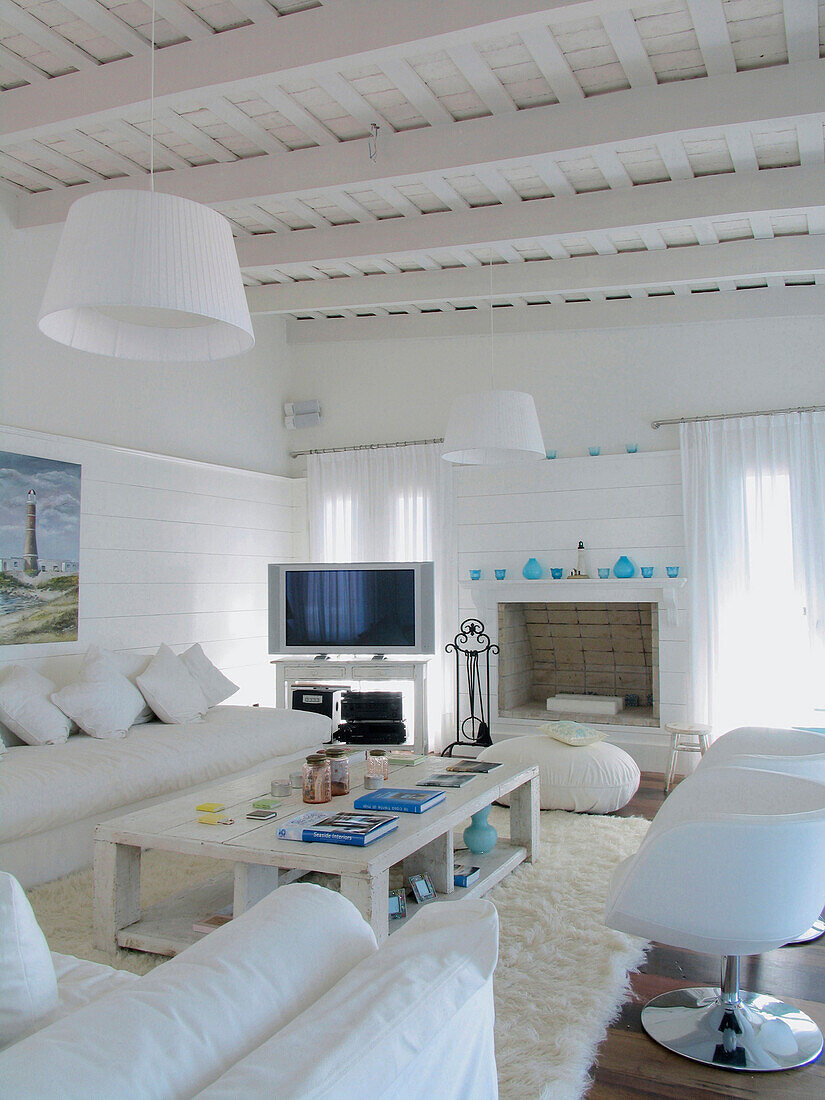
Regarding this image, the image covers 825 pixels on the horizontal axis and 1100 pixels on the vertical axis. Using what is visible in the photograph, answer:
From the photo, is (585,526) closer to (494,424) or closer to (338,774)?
(494,424)

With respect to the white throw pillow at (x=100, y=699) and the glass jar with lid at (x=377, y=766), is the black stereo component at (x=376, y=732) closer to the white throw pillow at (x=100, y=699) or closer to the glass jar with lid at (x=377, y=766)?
the white throw pillow at (x=100, y=699)

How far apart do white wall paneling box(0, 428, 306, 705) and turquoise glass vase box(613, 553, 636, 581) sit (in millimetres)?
2752

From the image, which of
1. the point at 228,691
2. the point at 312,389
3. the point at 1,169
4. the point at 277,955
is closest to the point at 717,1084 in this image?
the point at 277,955

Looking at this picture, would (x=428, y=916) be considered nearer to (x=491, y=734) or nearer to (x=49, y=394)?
(x=49, y=394)

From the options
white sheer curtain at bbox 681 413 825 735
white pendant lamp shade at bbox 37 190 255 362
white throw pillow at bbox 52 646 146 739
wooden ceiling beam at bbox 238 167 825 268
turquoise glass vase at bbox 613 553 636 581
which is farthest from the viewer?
turquoise glass vase at bbox 613 553 636 581

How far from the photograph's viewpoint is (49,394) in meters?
5.11

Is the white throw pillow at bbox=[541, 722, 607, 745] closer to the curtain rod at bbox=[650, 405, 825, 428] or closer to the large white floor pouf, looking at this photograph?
the large white floor pouf

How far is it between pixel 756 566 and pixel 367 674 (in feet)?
9.12

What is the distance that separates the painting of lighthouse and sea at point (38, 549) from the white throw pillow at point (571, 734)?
2.84 meters

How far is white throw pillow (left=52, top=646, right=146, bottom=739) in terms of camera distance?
4539 mm

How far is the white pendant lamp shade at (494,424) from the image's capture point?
4352mm

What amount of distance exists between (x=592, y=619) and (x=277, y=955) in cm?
564

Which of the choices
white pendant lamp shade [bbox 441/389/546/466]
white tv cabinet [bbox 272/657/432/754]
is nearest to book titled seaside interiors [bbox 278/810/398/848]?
white pendant lamp shade [bbox 441/389/546/466]

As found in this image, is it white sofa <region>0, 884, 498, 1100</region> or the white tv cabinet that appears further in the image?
Result: the white tv cabinet
